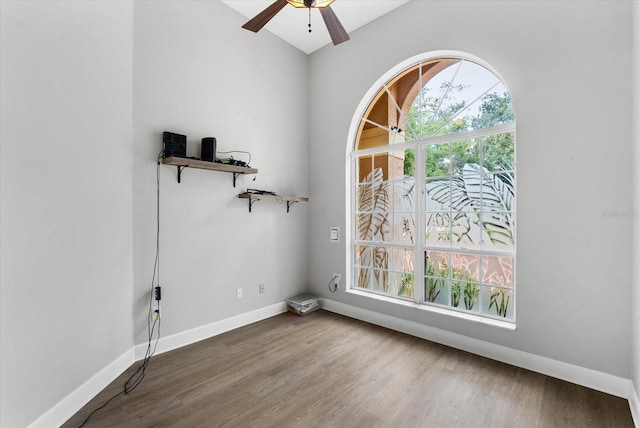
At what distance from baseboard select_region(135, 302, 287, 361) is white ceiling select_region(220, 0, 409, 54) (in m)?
3.37

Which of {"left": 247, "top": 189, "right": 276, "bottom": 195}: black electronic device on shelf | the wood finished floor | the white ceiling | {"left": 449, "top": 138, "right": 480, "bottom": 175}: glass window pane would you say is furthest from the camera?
{"left": 247, "top": 189, "right": 276, "bottom": 195}: black electronic device on shelf

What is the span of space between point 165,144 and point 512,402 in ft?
10.8

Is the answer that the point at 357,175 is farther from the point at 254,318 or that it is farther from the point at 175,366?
the point at 175,366

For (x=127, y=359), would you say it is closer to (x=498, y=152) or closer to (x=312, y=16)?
(x=498, y=152)

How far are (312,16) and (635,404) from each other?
4.29m

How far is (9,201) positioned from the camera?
148 cm

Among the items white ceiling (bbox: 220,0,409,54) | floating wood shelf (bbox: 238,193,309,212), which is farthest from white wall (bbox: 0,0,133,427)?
white ceiling (bbox: 220,0,409,54)

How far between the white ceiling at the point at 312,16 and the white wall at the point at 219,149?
5.2 inches

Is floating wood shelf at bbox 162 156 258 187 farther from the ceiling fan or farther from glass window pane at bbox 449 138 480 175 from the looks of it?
glass window pane at bbox 449 138 480 175

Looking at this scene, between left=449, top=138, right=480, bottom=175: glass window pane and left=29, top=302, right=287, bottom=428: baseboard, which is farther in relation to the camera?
left=449, top=138, right=480, bottom=175: glass window pane

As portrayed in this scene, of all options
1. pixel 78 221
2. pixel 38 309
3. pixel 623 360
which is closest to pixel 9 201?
pixel 78 221

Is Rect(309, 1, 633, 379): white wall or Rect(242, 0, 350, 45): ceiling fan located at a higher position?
Rect(242, 0, 350, 45): ceiling fan

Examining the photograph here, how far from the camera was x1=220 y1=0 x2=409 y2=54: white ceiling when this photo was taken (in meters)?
3.07

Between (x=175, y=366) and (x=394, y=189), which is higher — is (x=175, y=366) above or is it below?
below
